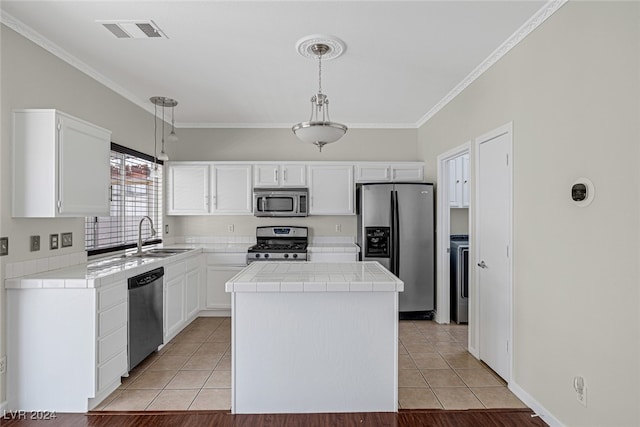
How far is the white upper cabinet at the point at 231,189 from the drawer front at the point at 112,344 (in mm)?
2302

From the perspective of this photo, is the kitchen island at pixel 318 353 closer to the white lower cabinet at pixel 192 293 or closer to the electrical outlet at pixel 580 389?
the electrical outlet at pixel 580 389

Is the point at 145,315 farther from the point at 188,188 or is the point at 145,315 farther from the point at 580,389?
the point at 580,389

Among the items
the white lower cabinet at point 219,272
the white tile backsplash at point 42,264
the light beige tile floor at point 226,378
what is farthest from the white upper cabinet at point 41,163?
the white lower cabinet at point 219,272

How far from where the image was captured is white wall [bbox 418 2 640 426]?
171 centimetres

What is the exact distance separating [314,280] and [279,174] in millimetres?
2761

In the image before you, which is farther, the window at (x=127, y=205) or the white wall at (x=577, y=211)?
the window at (x=127, y=205)

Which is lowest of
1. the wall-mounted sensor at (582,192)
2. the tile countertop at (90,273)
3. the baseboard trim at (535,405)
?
the baseboard trim at (535,405)

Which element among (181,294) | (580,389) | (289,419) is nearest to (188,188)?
(181,294)

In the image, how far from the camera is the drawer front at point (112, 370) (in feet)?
8.26

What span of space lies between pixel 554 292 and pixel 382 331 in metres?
1.08

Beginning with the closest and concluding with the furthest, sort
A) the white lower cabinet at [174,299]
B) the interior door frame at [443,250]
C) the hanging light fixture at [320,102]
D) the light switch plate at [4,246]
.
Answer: the light switch plate at [4,246] < the hanging light fixture at [320,102] < the white lower cabinet at [174,299] < the interior door frame at [443,250]

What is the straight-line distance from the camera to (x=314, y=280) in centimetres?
235

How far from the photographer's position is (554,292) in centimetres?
222

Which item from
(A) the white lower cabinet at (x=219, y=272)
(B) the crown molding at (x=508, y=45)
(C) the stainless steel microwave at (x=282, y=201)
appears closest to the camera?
(B) the crown molding at (x=508, y=45)
